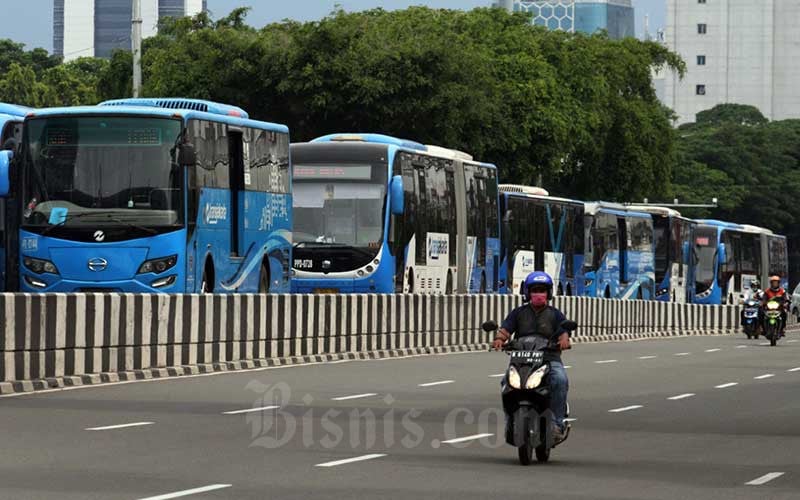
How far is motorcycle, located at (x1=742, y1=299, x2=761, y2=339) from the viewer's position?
48.8 metres

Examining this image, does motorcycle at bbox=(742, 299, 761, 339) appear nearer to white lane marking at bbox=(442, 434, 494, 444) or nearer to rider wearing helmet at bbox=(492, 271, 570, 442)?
white lane marking at bbox=(442, 434, 494, 444)

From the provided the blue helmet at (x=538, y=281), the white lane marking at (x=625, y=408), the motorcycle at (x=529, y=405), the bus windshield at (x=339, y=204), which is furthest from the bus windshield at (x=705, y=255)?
the motorcycle at (x=529, y=405)

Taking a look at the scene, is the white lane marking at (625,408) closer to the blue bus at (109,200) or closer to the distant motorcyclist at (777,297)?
the blue bus at (109,200)

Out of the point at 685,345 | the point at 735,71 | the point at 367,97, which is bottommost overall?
the point at 685,345

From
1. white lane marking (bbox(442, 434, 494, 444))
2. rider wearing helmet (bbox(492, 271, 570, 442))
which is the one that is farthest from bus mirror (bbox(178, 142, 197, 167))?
rider wearing helmet (bbox(492, 271, 570, 442))

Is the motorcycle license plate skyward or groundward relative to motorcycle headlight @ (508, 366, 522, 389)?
skyward

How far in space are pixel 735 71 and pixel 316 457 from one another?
16564 cm

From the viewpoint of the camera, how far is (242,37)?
6172 centimetres

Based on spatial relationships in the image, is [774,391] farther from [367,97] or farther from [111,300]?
[367,97]

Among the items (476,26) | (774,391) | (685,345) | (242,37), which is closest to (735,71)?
(476,26)

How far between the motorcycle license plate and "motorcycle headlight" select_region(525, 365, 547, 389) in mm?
95

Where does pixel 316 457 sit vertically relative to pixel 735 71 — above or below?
below

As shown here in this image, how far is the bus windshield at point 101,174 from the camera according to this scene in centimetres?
3083

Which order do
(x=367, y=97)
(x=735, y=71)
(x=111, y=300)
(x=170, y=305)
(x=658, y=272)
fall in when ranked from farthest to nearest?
(x=735, y=71) → (x=658, y=272) → (x=367, y=97) → (x=170, y=305) → (x=111, y=300)
